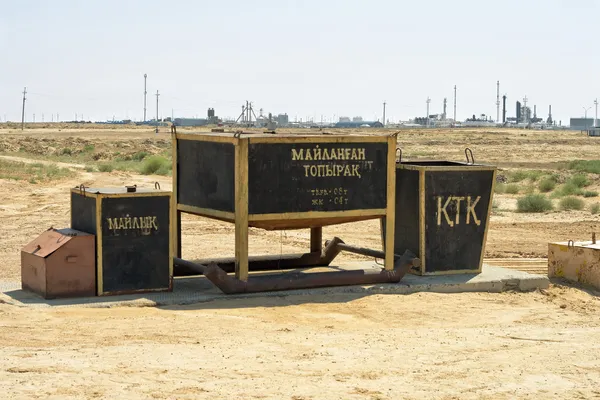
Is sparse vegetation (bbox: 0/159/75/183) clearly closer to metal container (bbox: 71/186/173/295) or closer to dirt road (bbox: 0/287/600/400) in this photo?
metal container (bbox: 71/186/173/295)

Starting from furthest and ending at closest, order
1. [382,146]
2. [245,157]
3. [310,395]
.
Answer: [382,146] < [245,157] < [310,395]

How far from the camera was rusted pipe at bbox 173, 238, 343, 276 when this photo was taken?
47.4ft

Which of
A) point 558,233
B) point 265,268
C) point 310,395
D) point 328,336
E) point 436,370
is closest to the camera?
point 310,395

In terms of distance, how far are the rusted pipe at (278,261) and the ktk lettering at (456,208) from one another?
5.99ft

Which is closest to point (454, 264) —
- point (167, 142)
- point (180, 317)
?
point (180, 317)

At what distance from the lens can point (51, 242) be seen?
511 inches

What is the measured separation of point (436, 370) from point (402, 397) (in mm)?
1010

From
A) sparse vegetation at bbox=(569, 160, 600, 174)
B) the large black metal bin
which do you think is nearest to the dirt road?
the large black metal bin

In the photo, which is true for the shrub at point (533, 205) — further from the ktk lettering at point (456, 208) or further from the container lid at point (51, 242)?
the container lid at point (51, 242)

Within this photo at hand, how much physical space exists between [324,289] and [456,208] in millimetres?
2443

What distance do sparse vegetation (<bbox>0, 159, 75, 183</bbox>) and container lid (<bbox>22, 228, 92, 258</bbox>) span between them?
21.2 m

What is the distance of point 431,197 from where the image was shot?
14703 mm

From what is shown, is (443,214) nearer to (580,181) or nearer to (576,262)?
(576,262)

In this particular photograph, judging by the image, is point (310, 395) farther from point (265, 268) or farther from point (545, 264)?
point (545, 264)
